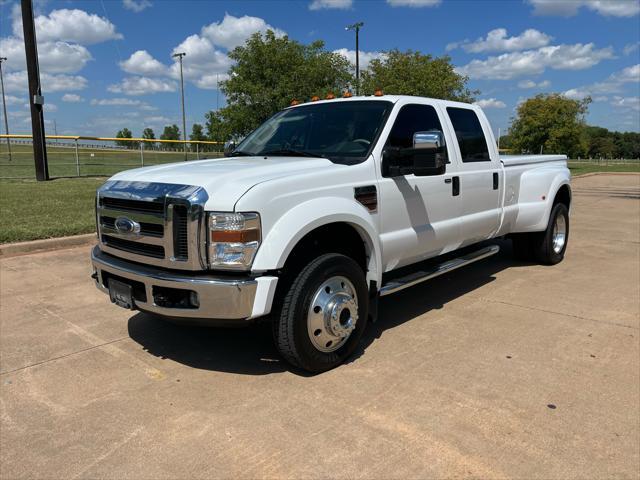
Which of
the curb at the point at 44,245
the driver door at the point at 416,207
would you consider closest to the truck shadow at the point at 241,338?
the driver door at the point at 416,207

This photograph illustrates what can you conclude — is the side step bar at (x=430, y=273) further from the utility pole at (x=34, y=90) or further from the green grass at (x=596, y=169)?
the green grass at (x=596, y=169)

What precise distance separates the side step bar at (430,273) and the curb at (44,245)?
5504 mm

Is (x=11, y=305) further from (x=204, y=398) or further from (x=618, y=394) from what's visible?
(x=618, y=394)

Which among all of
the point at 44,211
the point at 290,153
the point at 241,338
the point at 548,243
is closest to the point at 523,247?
the point at 548,243

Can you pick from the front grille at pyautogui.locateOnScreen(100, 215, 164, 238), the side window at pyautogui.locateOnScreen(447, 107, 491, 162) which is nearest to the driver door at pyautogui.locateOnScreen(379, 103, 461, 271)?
the side window at pyautogui.locateOnScreen(447, 107, 491, 162)

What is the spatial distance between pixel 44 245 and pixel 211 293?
5506mm

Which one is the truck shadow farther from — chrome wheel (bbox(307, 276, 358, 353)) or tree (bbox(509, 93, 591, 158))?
tree (bbox(509, 93, 591, 158))

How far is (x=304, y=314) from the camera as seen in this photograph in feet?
11.5

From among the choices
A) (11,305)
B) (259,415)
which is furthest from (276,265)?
(11,305)

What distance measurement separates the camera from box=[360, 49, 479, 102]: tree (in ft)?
74.4

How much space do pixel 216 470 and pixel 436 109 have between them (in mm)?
3763

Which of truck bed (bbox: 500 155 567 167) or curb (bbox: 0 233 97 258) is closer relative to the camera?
truck bed (bbox: 500 155 567 167)

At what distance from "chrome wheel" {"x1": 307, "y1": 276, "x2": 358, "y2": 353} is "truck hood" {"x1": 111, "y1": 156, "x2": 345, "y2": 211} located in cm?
83

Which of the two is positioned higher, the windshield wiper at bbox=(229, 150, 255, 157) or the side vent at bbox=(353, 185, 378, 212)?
the windshield wiper at bbox=(229, 150, 255, 157)
